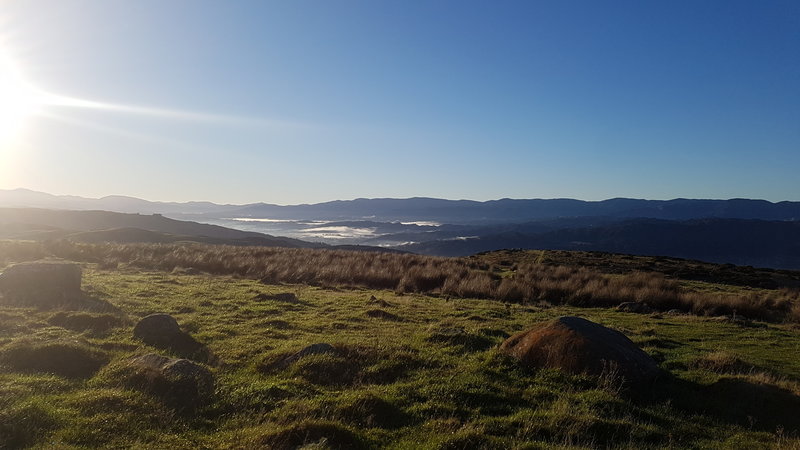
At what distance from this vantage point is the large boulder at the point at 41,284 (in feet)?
47.4

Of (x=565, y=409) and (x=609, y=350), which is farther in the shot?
(x=609, y=350)

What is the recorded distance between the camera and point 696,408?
845 cm

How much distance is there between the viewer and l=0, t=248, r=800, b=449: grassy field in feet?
20.7

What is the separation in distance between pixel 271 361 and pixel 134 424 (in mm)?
3281

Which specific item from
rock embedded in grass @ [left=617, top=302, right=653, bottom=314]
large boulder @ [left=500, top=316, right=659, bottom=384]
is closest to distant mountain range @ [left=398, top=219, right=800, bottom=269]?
rock embedded in grass @ [left=617, top=302, right=653, bottom=314]

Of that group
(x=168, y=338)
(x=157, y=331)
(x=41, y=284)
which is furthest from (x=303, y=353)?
(x=41, y=284)

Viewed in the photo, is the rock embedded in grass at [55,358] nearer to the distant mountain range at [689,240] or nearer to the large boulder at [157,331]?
the large boulder at [157,331]

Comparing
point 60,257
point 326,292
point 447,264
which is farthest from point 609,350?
point 60,257

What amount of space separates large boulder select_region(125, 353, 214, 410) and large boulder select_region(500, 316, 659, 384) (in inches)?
254

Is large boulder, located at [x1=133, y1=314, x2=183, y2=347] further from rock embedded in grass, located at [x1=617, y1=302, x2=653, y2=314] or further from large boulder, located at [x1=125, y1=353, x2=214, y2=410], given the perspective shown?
rock embedded in grass, located at [x1=617, y1=302, x2=653, y2=314]

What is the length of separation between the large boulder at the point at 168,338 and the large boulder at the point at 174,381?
5.64 feet

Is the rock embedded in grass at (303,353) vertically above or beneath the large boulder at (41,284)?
beneath

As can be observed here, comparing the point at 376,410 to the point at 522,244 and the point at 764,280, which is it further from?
the point at 522,244

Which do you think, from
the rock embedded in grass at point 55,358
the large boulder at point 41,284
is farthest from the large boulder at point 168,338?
the large boulder at point 41,284
